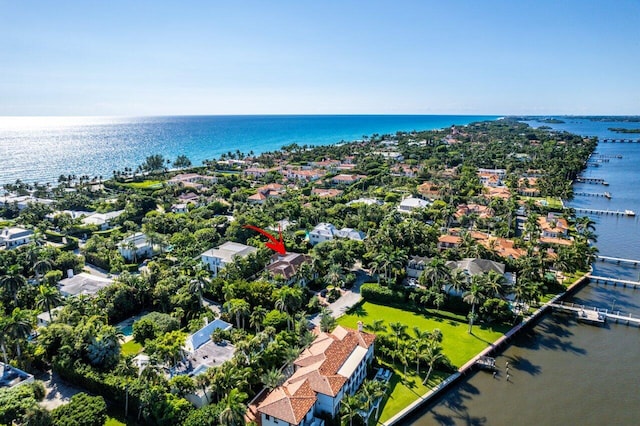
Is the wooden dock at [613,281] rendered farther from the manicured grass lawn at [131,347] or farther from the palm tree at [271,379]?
the manicured grass lawn at [131,347]

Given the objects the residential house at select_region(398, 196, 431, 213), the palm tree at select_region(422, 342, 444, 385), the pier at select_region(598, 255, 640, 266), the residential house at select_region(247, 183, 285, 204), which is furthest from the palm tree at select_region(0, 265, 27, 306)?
the pier at select_region(598, 255, 640, 266)

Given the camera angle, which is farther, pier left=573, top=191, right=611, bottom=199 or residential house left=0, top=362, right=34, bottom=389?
pier left=573, top=191, right=611, bottom=199

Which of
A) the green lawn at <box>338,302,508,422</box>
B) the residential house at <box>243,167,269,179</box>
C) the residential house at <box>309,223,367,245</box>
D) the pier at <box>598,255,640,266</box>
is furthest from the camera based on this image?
the residential house at <box>243,167,269,179</box>

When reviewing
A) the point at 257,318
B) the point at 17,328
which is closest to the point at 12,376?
the point at 17,328

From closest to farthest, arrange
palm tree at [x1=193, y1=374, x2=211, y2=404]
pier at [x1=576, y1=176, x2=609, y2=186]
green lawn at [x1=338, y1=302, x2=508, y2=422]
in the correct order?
palm tree at [x1=193, y1=374, x2=211, y2=404] → green lawn at [x1=338, y1=302, x2=508, y2=422] → pier at [x1=576, y1=176, x2=609, y2=186]

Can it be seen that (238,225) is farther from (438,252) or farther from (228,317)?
(438,252)

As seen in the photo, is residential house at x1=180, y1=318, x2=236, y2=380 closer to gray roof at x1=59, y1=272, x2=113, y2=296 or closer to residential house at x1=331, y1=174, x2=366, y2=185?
gray roof at x1=59, y1=272, x2=113, y2=296

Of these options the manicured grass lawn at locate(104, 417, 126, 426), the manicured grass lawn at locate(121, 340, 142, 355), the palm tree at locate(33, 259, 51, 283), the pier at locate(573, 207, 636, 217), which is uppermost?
the palm tree at locate(33, 259, 51, 283)

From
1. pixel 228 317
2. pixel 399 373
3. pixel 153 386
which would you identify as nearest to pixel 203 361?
pixel 153 386
